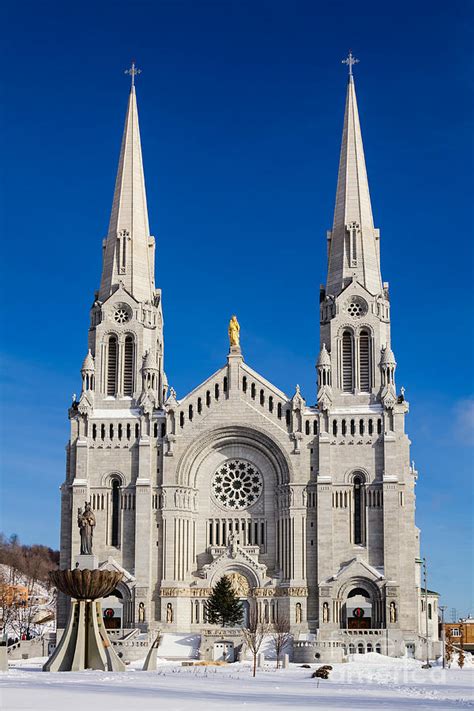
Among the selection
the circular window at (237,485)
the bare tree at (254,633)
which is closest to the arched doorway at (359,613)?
the bare tree at (254,633)

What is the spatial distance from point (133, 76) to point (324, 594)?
140 ft

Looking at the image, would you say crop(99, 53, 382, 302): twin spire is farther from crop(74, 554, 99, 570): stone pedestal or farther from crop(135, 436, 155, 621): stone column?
crop(74, 554, 99, 570): stone pedestal

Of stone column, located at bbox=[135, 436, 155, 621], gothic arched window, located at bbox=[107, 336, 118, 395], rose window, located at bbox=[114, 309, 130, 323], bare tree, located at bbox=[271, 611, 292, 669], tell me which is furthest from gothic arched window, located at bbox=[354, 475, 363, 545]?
rose window, located at bbox=[114, 309, 130, 323]

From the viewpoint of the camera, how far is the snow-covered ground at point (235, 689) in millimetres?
35250

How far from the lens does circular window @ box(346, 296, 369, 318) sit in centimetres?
8312

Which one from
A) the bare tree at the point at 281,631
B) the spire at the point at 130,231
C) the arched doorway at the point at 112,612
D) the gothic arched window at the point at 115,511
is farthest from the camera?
the spire at the point at 130,231

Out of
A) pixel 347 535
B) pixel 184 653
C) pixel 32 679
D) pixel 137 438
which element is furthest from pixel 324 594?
pixel 32 679

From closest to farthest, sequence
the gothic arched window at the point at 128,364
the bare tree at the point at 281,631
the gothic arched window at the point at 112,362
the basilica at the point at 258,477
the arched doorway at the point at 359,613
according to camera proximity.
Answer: the bare tree at the point at 281,631 < the arched doorway at the point at 359,613 < the basilica at the point at 258,477 < the gothic arched window at the point at 128,364 < the gothic arched window at the point at 112,362

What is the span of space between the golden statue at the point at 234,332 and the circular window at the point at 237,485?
831 centimetres

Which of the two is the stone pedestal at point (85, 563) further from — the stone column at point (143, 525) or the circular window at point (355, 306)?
the circular window at point (355, 306)

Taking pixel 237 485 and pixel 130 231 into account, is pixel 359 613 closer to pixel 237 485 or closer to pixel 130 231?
pixel 237 485

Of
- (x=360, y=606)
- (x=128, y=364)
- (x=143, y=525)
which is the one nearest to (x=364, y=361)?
(x=128, y=364)

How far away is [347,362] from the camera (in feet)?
272

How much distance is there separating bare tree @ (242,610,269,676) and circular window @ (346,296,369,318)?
21947 mm
